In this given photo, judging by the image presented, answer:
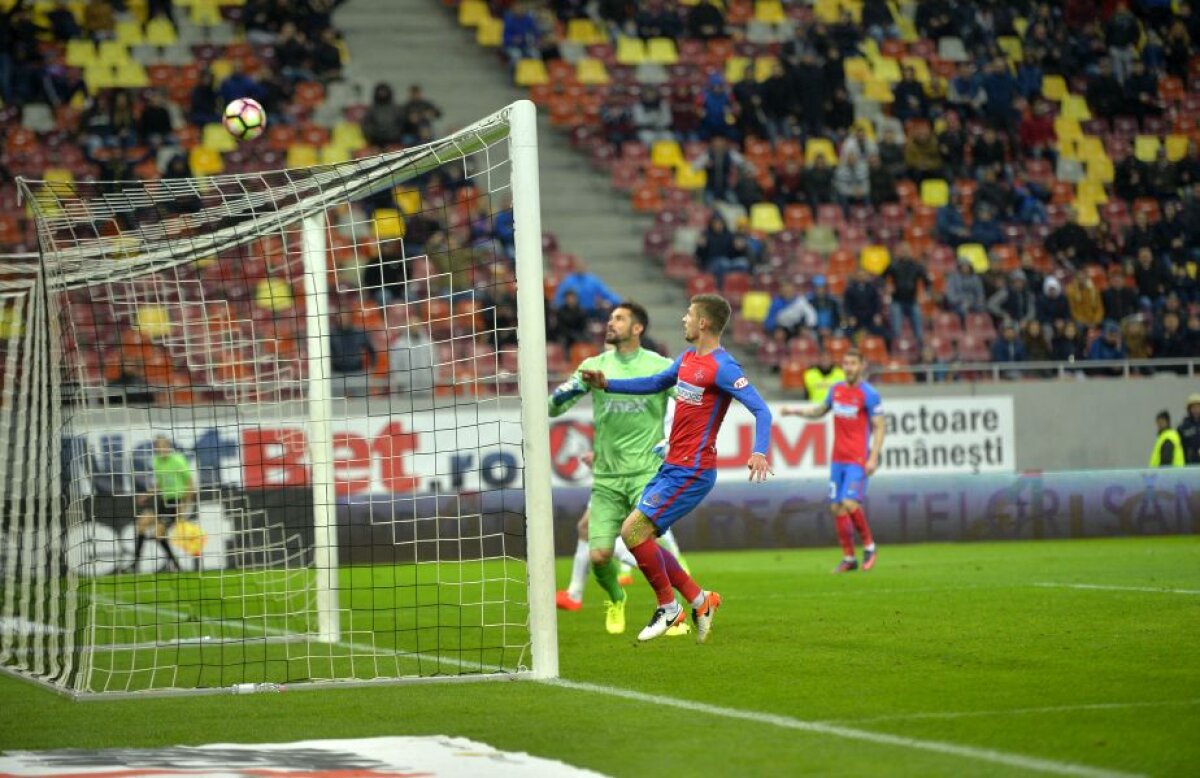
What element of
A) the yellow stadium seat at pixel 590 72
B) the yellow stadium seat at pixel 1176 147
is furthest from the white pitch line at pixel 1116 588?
the yellow stadium seat at pixel 1176 147

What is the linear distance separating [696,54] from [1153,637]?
21566mm

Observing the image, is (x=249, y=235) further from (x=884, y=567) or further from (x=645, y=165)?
(x=645, y=165)

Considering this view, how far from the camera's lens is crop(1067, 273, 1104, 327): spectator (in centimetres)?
2642

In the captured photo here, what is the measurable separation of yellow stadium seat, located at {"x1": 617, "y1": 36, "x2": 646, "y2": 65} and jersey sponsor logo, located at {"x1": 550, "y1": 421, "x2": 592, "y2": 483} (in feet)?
30.9

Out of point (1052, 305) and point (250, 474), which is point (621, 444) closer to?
point (250, 474)

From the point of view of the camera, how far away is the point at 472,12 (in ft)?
101

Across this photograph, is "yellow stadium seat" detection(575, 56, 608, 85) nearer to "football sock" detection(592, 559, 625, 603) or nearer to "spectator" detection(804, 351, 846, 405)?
"spectator" detection(804, 351, 846, 405)

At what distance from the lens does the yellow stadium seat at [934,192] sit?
28936 mm

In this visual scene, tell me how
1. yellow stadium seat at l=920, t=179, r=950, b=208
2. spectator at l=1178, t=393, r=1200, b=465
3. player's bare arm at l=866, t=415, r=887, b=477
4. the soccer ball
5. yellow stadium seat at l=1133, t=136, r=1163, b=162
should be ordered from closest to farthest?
the soccer ball
player's bare arm at l=866, t=415, r=887, b=477
spectator at l=1178, t=393, r=1200, b=465
yellow stadium seat at l=920, t=179, r=950, b=208
yellow stadium seat at l=1133, t=136, r=1163, b=162

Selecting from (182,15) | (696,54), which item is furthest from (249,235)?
(696,54)

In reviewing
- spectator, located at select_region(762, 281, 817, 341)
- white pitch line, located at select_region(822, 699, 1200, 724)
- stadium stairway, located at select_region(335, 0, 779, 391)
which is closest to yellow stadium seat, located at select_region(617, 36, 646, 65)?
stadium stairway, located at select_region(335, 0, 779, 391)

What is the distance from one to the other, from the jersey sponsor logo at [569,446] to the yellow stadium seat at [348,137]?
21.0ft

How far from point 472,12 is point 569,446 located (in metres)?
10.8

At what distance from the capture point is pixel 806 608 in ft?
43.9
